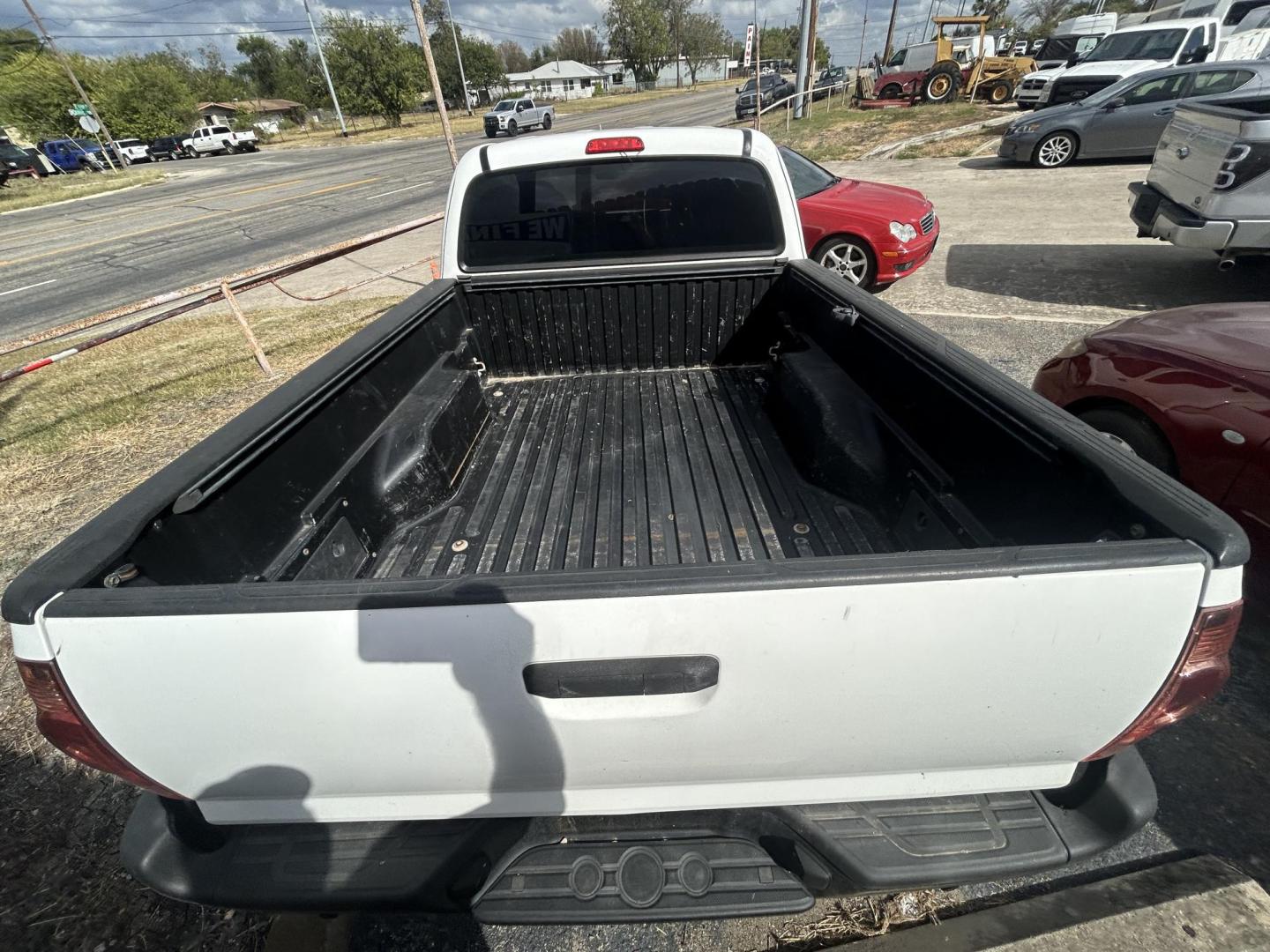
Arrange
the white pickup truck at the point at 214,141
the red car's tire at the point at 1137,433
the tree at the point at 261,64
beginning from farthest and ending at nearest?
the tree at the point at 261,64
the white pickup truck at the point at 214,141
the red car's tire at the point at 1137,433

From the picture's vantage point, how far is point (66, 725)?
3.88 feet

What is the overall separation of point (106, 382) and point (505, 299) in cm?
605

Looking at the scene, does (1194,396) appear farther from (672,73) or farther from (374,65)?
(672,73)

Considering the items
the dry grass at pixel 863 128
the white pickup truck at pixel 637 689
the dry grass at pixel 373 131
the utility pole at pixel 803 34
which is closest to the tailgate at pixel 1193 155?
the white pickup truck at pixel 637 689

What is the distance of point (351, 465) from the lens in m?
2.32

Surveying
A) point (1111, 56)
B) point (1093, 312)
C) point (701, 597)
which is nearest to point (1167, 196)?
point (1093, 312)

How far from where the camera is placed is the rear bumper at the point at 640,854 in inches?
51.2

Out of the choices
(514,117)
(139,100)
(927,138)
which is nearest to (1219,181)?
(927,138)

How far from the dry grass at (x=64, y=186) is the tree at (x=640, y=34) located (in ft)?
249

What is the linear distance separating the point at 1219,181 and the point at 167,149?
55.2 m

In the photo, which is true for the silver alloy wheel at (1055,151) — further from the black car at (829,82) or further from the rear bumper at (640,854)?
the black car at (829,82)

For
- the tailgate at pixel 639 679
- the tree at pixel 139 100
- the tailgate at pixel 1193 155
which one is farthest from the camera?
the tree at pixel 139 100

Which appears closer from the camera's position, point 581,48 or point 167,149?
point 167,149

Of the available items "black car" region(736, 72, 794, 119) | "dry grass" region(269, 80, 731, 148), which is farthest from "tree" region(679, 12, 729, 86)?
"black car" region(736, 72, 794, 119)
